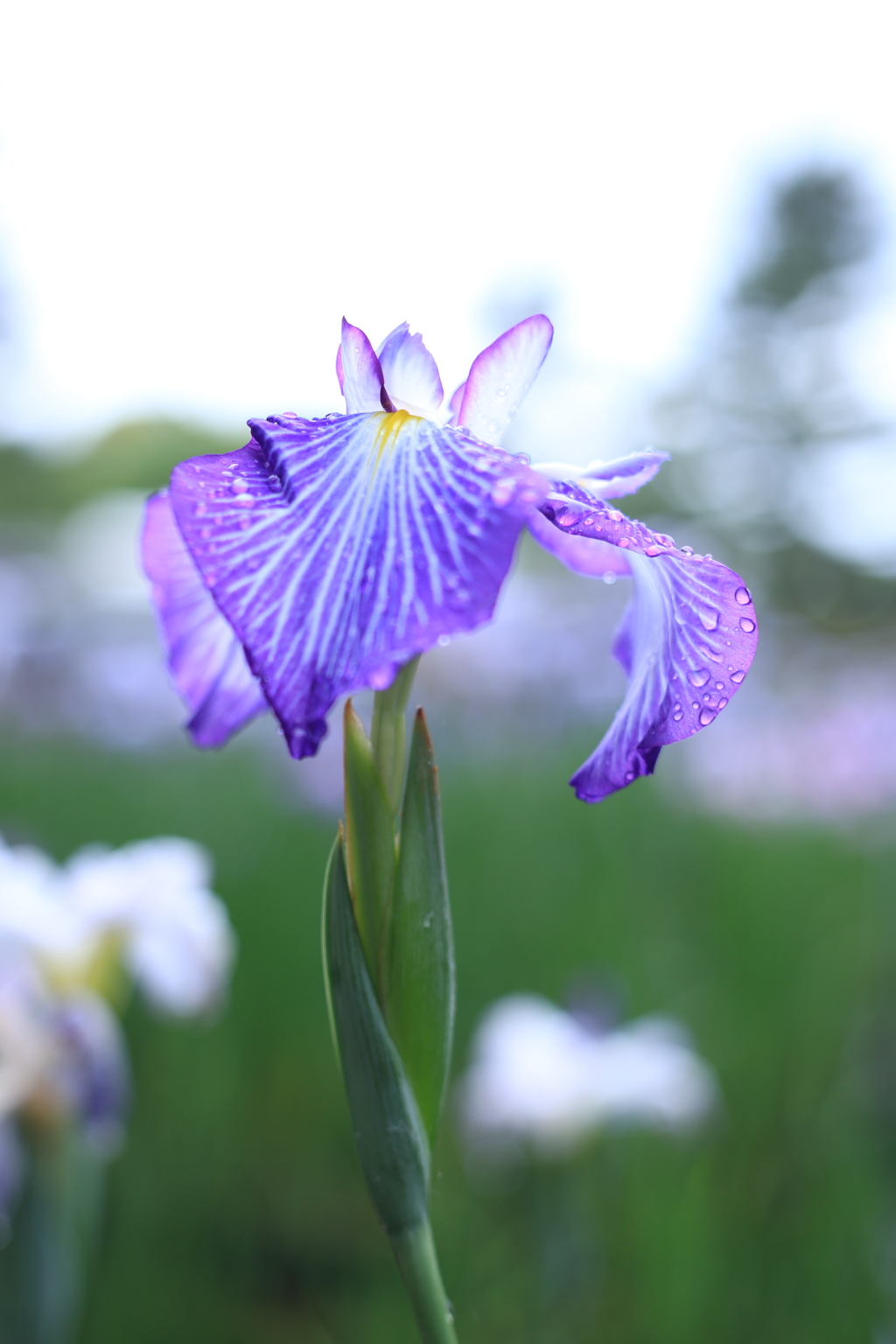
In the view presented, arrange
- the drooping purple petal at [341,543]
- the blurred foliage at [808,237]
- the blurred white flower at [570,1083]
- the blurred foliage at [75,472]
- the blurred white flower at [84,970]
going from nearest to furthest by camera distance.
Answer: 1. the drooping purple petal at [341,543]
2. the blurred white flower at [84,970]
3. the blurred white flower at [570,1083]
4. the blurred foliage at [75,472]
5. the blurred foliage at [808,237]

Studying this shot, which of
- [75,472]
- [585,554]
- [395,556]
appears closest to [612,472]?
[585,554]

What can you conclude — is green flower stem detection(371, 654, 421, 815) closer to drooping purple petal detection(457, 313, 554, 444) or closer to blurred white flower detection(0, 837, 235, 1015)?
drooping purple petal detection(457, 313, 554, 444)

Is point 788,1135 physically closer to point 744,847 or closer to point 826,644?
point 744,847

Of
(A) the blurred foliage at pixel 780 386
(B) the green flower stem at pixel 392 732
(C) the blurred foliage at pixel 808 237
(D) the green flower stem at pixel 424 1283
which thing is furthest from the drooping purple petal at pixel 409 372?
(C) the blurred foliage at pixel 808 237

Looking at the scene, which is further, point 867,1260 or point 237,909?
point 237,909

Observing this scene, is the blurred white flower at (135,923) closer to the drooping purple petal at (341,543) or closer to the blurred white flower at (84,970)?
the blurred white flower at (84,970)

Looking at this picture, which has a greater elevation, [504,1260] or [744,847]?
[504,1260]

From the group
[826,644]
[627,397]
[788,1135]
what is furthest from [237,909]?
[627,397]
